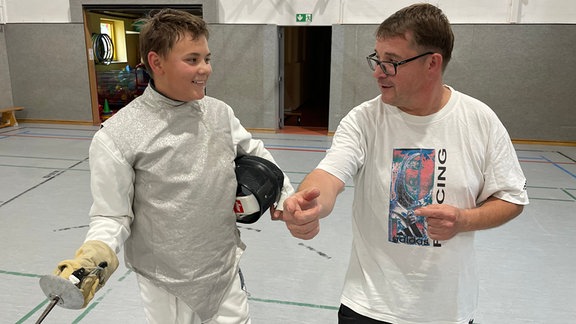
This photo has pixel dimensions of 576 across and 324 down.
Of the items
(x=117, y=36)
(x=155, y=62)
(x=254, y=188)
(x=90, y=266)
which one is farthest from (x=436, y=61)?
(x=117, y=36)

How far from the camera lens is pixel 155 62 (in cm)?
145

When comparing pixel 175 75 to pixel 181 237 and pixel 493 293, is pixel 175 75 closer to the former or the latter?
pixel 181 237

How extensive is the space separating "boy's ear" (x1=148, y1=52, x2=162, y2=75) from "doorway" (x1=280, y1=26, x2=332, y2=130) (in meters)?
6.79

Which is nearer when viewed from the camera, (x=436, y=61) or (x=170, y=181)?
(x=436, y=61)

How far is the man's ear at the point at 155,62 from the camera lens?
4.74ft

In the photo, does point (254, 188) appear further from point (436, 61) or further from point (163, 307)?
point (436, 61)

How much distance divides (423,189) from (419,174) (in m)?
0.05

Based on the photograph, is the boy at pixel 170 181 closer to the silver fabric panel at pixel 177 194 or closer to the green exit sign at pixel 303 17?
the silver fabric panel at pixel 177 194

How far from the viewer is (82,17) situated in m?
8.29

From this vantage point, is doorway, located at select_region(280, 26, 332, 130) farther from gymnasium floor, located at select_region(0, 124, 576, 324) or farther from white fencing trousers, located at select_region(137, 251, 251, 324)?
white fencing trousers, located at select_region(137, 251, 251, 324)

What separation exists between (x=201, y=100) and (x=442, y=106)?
32.8 inches

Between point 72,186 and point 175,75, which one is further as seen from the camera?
point 72,186

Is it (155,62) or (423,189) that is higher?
(155,62)

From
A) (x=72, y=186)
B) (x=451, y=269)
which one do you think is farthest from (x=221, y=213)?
(x=72, y=186)
